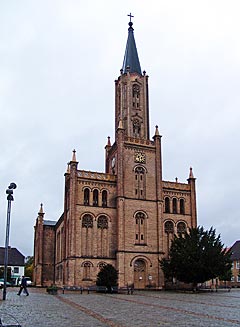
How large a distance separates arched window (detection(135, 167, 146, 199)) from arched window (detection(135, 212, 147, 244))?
2.69 meters

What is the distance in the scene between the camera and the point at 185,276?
47656mm

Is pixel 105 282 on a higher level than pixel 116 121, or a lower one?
lower

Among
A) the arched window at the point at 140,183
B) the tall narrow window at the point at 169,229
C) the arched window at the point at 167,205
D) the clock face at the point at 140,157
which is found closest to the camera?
the arched window at the point at 140,183

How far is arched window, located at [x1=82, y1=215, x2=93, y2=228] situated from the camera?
55.3 m

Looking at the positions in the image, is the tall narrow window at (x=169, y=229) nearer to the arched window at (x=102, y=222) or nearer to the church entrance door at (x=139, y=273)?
the church entrance door at (x=139, y=273)

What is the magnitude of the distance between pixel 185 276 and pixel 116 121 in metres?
28.7

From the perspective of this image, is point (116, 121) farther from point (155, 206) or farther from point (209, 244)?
point (209, 244)

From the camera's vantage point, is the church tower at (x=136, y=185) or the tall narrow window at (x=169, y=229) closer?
the church tower at (x=136, y=185)

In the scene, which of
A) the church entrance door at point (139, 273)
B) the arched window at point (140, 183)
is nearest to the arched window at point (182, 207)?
the arched window at point (140, 183)

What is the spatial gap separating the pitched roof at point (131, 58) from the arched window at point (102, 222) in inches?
977

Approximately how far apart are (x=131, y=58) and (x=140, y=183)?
73.3 ft

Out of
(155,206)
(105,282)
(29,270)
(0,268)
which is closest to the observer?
(105,282)

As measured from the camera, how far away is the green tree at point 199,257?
46062 millimetres

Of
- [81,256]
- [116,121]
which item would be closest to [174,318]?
[81,256]
